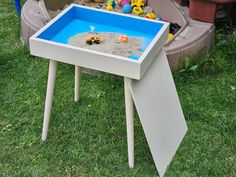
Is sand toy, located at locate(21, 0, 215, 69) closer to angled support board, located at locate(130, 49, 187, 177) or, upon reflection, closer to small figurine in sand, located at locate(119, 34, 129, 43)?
angled support board, located at locate(130, 49, 187, 177)

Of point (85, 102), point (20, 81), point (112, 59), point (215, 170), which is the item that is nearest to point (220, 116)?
point (215, 170)

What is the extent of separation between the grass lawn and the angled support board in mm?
78

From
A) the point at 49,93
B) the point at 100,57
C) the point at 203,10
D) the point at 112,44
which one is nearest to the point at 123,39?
the point at 112,44

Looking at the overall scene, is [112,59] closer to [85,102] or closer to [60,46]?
[60,46]

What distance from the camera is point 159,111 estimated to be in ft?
7.87

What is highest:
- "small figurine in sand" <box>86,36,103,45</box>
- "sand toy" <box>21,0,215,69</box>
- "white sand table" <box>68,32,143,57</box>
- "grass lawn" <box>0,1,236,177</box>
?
"small figurine in sand" <box>86,36,103,45</box>

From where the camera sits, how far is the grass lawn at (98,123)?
2.44 m

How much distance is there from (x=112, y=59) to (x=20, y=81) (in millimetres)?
1218

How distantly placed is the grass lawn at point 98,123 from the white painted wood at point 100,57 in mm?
598

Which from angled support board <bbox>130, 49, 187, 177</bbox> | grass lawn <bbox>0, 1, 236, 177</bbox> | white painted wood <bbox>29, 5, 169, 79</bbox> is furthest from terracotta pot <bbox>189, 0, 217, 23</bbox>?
white painted wood <bbox>29, 5, 169, 79</bbox>

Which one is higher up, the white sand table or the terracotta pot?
the white sand table

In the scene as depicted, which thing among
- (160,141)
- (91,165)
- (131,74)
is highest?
(131,74)

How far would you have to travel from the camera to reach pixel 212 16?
3.31m

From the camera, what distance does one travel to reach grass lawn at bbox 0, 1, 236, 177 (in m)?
2.44
